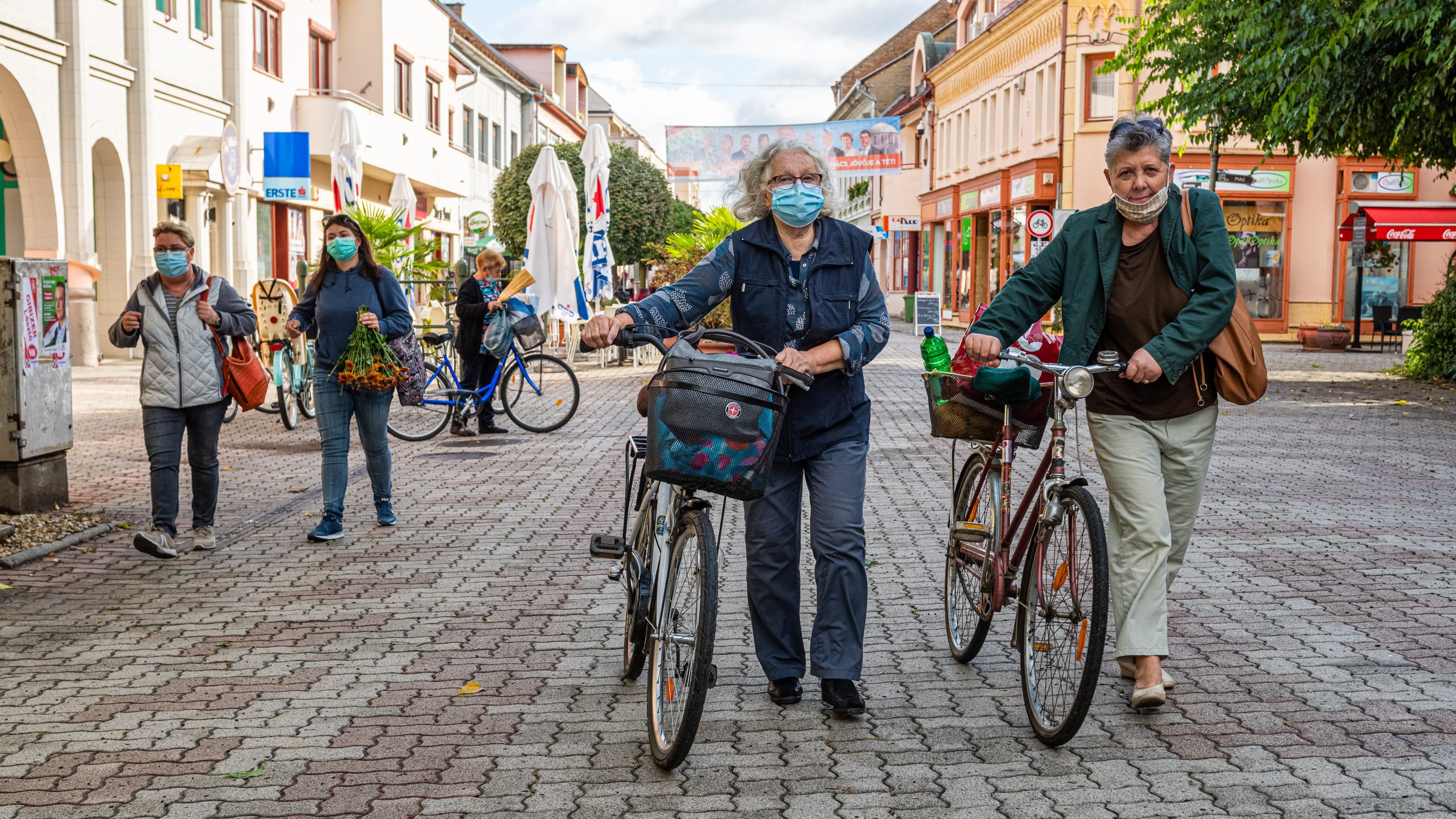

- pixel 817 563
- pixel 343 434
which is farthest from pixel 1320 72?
pixel 817 563

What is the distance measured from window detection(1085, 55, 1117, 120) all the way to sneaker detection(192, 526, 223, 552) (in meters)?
31.6

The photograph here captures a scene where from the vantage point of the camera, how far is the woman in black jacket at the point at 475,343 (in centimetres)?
1442

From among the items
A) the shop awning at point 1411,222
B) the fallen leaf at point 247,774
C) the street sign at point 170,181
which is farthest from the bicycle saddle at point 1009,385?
the shop awning at point 1411,222

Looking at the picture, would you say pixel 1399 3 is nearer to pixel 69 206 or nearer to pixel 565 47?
pixel 69 206

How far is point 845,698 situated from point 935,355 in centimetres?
133

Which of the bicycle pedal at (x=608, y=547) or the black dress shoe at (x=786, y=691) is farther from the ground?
the bicycle pedal at (x=608, y=547)

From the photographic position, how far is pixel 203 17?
25.5m

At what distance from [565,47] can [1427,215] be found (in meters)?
43.4

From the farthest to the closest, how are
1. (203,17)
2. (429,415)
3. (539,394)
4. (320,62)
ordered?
(320,62) → (203,17) → (539,394) → (429,415)

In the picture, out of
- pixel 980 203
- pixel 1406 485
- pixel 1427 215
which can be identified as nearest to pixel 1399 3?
pixel 1406 485

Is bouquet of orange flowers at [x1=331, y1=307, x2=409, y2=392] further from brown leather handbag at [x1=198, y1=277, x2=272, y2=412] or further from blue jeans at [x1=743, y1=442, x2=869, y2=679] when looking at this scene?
blue jeans at [x1=743, y1=442, x2=869, y2=679]

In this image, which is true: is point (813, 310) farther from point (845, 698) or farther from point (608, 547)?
point (845, 698)

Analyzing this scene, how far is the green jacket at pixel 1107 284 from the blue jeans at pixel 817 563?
2.26ft

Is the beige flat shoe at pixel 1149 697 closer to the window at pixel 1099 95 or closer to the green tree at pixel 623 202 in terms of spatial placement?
the window at pixel 1099 95
